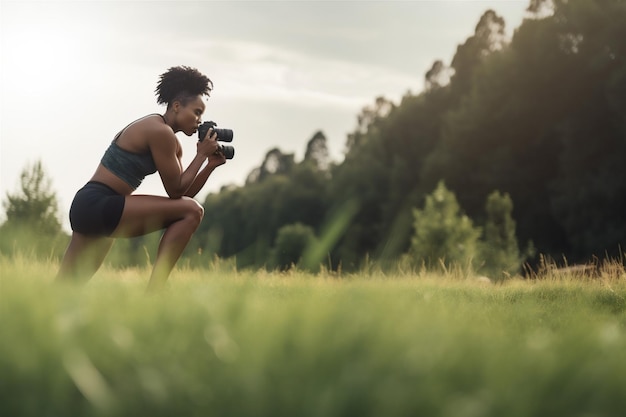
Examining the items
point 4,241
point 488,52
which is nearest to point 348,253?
point 488,52

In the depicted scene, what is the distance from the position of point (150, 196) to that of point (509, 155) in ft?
107

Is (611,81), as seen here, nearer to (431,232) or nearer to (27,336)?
(431,232)

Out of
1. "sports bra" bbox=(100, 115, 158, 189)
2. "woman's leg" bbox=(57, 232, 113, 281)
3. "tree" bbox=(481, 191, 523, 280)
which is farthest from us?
"tree" bbox=(481, 191, 523, 280)

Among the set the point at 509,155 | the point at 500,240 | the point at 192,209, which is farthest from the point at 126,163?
the point at 509,155

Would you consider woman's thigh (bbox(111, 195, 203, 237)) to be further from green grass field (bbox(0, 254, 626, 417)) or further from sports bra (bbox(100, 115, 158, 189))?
green grass field (bbox(0, 254, 626, 417))

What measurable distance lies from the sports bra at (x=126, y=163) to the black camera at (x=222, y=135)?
51 cm

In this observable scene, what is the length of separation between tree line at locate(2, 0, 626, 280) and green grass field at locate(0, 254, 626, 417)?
18178 mm

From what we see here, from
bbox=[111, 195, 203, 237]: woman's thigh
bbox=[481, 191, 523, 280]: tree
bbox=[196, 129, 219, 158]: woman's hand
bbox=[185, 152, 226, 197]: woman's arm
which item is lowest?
bbox=[481, 191, 523, 280]: tree

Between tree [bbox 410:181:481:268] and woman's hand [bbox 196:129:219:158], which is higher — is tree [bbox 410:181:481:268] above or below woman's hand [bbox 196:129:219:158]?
below

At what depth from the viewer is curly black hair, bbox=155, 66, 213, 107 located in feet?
23.9

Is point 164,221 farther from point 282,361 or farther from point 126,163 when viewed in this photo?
point 282,361

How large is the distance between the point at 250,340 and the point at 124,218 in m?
3.87

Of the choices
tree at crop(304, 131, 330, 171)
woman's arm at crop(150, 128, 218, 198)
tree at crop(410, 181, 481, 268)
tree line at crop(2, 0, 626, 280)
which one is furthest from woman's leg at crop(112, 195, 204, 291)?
tree at crop(304, 131, 330, 171)

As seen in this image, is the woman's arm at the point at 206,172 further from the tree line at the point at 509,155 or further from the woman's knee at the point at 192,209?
the tree line at the point at 509,155
